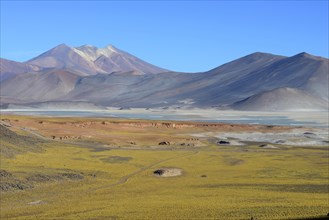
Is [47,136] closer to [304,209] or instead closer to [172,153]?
[172,153]

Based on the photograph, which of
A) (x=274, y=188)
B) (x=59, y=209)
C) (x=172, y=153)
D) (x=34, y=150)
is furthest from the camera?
(x=172, y=153)

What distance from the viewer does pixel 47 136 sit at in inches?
4021

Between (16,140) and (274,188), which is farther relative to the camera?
(16,140)

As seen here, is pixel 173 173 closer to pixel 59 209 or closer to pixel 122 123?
pixel 59 209

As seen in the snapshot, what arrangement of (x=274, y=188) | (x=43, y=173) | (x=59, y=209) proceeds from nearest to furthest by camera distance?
(x=59, y=209) → (x=274, y=188) → (x=43, y=173)

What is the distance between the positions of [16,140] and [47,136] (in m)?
22.9

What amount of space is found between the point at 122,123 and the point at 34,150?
61684 mm

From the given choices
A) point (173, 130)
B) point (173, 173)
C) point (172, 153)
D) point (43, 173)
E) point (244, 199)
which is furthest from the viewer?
point (173, 130)

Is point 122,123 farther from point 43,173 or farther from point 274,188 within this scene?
point 274,188

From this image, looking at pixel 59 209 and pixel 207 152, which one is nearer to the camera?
pixel 59 209

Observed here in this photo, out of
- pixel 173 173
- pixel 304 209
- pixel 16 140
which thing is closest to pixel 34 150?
pixel 16 140

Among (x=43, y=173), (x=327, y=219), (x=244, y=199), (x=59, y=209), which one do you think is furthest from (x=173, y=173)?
(x=327, y=219)

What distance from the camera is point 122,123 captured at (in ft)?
455

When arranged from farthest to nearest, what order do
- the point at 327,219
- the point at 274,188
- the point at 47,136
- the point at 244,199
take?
the point at 47,136, the point at 274,188, the point at 244,199, the point at 327,219
